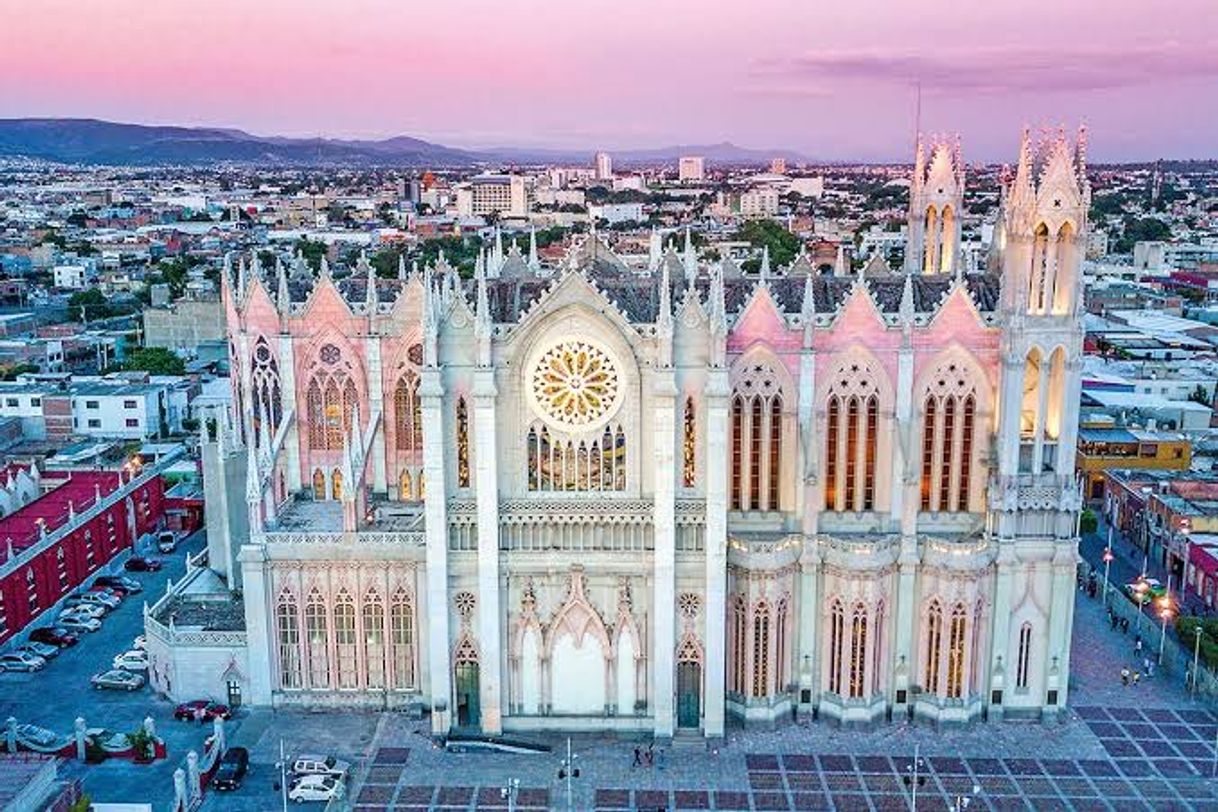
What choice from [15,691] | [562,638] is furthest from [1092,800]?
[15,691]

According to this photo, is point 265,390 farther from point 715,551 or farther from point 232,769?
point 715,551

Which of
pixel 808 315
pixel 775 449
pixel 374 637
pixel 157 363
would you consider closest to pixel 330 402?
pixel 374 637

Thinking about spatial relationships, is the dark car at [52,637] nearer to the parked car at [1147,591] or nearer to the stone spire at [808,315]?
the stone spire at [808,315]

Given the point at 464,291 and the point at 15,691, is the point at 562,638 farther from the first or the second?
the point at 15,691

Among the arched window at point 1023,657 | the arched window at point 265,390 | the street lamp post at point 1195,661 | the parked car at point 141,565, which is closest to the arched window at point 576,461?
the arched window at point 265,390

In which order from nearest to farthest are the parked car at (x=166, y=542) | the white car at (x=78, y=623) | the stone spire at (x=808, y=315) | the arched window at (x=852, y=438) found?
1. the stone spire at (x=808, y=315)
2. the arched window at (x=852, y=438)
3. the white car at (x=78, y=623)
4. the parked car at (x=166, y=542)
